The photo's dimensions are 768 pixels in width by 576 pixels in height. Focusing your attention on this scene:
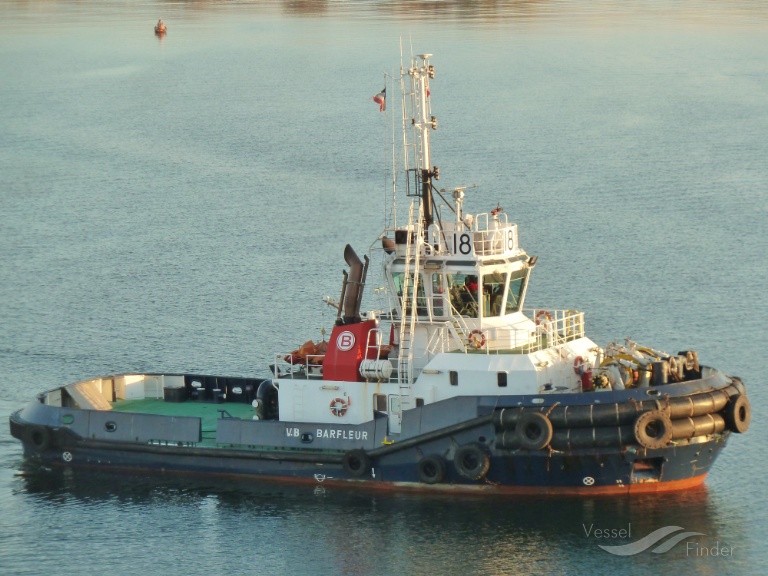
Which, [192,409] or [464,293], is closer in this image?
[464,293]

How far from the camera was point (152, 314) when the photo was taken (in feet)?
129

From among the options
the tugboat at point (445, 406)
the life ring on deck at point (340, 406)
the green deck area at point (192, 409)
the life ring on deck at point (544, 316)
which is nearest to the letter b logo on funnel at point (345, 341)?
the tugboat at point (445, 406)

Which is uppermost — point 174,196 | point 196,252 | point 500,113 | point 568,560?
point 500,113

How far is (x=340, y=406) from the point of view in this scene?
26.0m

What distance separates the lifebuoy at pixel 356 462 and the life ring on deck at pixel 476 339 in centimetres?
258

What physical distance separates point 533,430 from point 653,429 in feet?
6.13

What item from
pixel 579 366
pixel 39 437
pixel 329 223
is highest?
pixel 329 223

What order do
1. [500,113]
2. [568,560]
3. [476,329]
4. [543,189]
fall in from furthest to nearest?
[500,113] → [543,189] → [476,329] → [568,560]

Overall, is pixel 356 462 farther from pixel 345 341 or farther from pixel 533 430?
pixel 533 430

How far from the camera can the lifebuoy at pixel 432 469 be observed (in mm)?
24766

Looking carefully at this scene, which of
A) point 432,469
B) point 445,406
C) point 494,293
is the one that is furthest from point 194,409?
point 494,293

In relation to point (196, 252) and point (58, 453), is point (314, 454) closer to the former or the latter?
point (58, 453)

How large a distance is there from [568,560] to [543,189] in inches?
1136

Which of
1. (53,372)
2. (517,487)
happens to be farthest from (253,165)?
(517,487)
